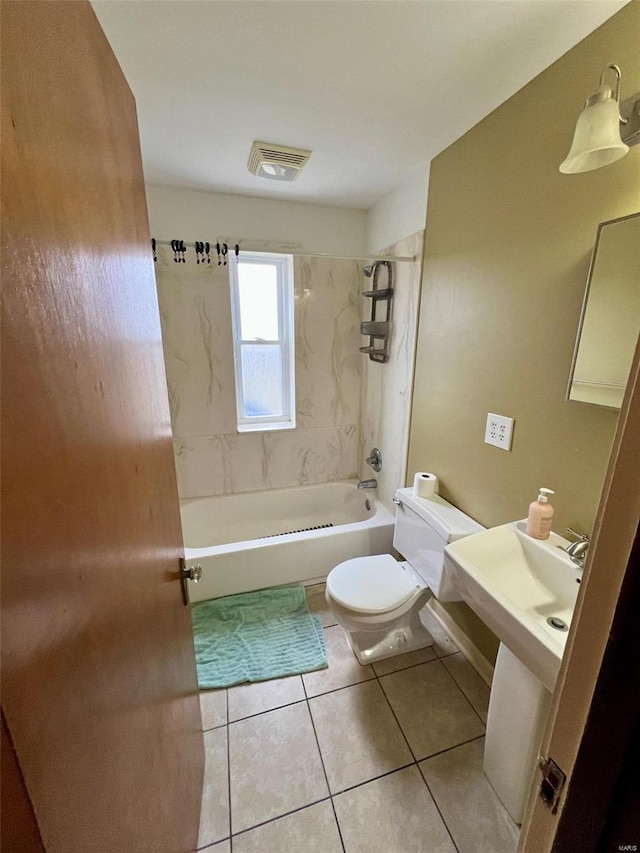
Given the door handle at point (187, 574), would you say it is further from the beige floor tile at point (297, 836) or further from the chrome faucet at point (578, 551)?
the chrome faucet at point (578, 551)

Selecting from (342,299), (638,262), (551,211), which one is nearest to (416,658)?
(638,262)

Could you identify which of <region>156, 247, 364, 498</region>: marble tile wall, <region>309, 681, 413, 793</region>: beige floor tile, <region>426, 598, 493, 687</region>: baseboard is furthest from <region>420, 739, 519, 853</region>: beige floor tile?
<region>156, 247, 364, 498</region>: marble tile wall

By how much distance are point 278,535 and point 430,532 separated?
1.22 metres

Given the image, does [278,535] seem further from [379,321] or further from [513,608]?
[513,608]

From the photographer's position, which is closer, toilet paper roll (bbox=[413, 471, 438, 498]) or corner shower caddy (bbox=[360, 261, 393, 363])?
toilet paper roll (bbox=[413, 471, 438, 498])

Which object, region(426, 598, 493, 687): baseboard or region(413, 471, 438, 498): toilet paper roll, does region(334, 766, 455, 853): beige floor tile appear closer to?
region(426, 598, 493, 687): baseboard

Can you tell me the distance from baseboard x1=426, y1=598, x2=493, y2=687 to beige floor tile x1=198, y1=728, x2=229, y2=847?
1167 millimetres

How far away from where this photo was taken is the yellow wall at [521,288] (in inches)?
40.6

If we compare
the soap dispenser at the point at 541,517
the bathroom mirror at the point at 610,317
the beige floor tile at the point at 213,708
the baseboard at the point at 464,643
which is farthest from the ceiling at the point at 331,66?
the beige floor tile at the point at 213,708

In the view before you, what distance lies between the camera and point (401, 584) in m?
1.62

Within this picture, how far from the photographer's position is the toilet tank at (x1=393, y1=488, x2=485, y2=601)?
1.50 m

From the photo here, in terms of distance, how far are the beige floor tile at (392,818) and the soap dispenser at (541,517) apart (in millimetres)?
993

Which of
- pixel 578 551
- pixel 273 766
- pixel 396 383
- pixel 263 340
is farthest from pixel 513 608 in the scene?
pixel 263 340

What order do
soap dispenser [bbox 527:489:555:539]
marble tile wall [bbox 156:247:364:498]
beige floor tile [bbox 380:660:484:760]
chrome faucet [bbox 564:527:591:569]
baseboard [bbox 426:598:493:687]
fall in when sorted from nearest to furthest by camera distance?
chrome faucet [bbox 564:527:591:569], soap dispenser [bbox 527:489:555:539], beige floor tile [bbox 380:660:484:760], baseboard [bbox 426:598:493:687], marble tile wall [bbox 156:247:364:498]
